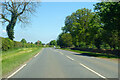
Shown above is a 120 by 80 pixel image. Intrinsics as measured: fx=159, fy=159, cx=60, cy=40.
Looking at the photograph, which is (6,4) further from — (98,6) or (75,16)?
(75,16)

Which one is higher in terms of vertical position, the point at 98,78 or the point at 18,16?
the point at 18,16

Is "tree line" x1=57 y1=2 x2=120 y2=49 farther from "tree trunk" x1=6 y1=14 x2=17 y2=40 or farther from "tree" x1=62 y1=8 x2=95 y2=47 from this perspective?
"tree trunk" x1=6 y1=14 x2=17 y2=40

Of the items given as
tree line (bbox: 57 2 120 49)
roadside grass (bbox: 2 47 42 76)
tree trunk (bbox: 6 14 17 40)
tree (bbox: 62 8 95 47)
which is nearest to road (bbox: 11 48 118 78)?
roadside grass (bbox: 2 47 42 76)

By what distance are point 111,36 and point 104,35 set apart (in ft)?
5.18

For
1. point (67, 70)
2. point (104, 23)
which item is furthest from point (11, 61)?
point (104, 23)

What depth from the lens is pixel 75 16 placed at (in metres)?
64.1

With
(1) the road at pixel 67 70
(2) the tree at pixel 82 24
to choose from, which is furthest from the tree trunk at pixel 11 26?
(1) the road at pixel 67 70

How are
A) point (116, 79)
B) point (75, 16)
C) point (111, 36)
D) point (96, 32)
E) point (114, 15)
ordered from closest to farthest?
point (116, 79) → point (114, 15) → point (111, 36) → point (96, 32) → point (75, 16)

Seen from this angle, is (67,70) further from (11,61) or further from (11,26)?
(11,26)

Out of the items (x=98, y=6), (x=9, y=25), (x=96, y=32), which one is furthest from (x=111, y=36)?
(x=9, y=25)

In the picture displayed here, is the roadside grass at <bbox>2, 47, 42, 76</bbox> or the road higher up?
the roadside grass at <bbox>2, 47, 42, 76</bbox>

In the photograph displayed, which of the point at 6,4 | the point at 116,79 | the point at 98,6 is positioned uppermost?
the point at 6,4

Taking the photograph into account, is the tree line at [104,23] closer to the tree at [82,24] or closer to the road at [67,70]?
the tree at [82,24]

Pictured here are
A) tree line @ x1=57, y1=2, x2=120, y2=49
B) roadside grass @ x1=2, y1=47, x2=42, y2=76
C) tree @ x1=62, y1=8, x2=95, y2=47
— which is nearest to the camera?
roadside grass @ x1=2, y1=47, x2=42, y2=76
